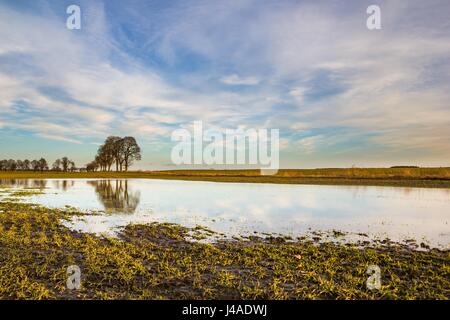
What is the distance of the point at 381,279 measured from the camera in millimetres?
8336

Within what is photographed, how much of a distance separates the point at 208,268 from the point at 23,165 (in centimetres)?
17185

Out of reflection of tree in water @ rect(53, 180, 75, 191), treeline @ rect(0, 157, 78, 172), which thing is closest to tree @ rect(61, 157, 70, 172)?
treeline @ rect(0, 157, 78, 172)

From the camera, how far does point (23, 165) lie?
149125 millimetres

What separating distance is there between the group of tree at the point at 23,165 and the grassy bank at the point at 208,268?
15454 cm

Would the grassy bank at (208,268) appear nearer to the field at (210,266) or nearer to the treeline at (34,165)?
the field at (210,266)

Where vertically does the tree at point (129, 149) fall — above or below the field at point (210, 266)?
above

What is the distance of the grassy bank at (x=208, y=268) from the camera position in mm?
7336

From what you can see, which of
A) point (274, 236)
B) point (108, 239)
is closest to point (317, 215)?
point (274, 236)

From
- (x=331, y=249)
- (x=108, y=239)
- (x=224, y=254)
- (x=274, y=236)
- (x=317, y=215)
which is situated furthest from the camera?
(x=317, y=215)

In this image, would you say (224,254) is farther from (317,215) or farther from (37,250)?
(317,215)

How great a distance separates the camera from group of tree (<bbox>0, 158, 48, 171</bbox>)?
145m

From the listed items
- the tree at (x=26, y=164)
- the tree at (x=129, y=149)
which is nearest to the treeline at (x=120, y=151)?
the tree at (x=129, y=149)

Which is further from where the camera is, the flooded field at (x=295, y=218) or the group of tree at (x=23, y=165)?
the group of tree at (x=23, y=165)
